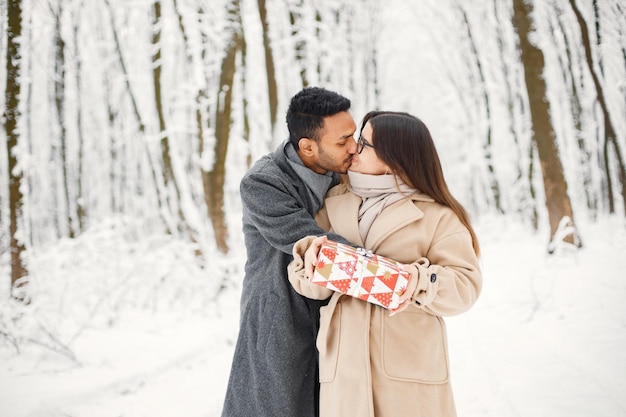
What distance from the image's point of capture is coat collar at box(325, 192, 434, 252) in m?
1.70

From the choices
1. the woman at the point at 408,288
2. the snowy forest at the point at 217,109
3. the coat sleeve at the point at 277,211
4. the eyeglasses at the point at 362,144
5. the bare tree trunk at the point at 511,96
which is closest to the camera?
the woman at the point at 408,288

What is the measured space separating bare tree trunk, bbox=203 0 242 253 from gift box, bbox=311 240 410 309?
648 cm

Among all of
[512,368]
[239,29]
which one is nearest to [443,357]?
[512,368]

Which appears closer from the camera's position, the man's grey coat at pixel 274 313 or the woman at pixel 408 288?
the woman at pixel 408 288

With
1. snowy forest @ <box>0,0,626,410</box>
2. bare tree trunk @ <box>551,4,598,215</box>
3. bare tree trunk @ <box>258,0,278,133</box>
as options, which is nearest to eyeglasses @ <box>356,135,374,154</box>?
snowy forest @ <box>0,0,626,410</box>

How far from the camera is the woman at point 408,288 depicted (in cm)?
160

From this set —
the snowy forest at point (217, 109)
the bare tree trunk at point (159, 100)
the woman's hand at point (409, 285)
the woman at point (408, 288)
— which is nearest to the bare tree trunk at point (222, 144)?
the snowy forest at point (217, 109)

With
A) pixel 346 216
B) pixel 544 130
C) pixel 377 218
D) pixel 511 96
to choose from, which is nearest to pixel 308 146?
pixel 346 216

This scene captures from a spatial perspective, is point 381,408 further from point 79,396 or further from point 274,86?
point 274,86

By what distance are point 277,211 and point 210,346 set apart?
386 centimetres

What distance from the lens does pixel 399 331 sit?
1674 millimetres

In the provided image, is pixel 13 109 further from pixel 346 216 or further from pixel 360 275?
pixel 360 275

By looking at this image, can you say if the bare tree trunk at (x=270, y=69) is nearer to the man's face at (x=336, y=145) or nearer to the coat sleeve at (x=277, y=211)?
the man's face at (x=336, y=145)

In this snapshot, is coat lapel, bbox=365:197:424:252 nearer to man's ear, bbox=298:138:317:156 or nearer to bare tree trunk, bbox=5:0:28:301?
man's ear, bbox=298:138:317:156
